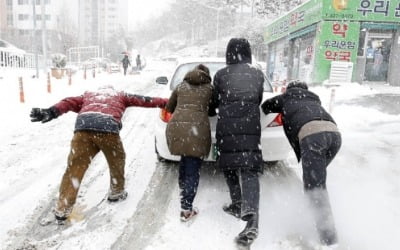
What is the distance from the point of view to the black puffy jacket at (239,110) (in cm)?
377

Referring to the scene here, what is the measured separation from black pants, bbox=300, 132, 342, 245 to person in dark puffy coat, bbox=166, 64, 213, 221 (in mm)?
963

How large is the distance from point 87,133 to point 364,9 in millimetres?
16649

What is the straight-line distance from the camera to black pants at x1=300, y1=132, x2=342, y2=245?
356 centimetres

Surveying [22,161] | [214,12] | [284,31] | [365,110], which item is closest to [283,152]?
[22,161]

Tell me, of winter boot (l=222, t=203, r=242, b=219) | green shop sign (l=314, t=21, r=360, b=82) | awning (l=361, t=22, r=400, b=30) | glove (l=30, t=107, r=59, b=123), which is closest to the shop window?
awning (l=361, t=22, r=400, b=30)

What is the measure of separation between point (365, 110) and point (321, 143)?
28.8ft

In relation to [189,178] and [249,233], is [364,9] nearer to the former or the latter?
[189,178]

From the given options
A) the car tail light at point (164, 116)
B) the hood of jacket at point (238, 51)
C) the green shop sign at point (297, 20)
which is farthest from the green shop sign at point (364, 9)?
the hood of jacket at point (238, 51)

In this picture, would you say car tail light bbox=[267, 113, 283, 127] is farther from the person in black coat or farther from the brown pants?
the brown pants

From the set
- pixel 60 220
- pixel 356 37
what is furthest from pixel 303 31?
pixel 60 220

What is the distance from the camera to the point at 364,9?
17672 millimetres

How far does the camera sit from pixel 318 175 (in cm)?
360

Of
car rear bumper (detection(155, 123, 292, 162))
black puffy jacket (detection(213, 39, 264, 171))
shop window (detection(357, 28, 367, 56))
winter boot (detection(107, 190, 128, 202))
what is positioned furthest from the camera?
shop window (detection(357, 28, 367, 56))

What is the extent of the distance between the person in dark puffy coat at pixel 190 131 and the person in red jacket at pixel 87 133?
0.59 metres
